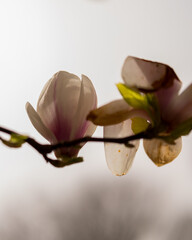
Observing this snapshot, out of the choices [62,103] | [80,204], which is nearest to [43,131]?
[62,103]

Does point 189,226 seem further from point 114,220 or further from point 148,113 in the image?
point 148,113

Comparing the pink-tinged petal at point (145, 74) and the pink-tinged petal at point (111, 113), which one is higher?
the pink-tinged petal at point (145, 74)

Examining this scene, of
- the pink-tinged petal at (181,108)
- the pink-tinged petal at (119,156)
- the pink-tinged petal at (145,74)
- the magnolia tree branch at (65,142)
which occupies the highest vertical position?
the pink-tinged petal at (145,74)

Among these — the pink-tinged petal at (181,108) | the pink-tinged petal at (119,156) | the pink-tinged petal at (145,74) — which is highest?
the pink-tinged petal at (145,74)
